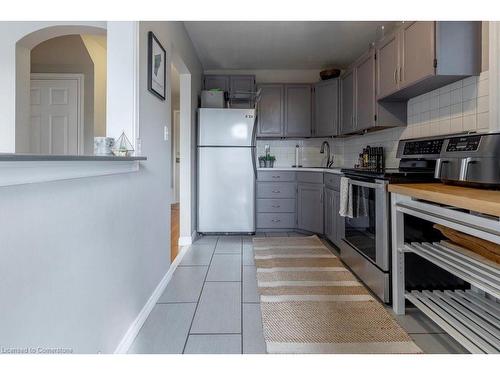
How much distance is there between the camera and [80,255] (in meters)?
1.11

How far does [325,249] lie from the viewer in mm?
3291

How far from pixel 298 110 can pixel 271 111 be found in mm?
402

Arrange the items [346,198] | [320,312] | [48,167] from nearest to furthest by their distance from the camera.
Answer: [48,167], [320,312], [346,198]

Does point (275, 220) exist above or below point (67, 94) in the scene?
below

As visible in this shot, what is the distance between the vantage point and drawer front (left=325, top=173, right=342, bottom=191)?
3170mm

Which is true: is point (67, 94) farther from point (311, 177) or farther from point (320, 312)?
point (320, 312)

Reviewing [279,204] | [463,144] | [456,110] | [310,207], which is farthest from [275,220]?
[463,144]

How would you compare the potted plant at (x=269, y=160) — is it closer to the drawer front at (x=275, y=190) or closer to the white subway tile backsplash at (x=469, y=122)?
the drawer front at (x=275, y=190)

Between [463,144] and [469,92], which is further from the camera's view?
[469,92]

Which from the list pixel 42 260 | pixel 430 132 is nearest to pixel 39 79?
pixel 42 260

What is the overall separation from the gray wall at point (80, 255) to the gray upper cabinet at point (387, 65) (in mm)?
1960

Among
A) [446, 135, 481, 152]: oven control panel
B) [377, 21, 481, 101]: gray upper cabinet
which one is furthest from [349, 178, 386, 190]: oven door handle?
[377, 21, 481, 101]: gray upper cabinet

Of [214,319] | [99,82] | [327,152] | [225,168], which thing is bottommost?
[214,319]

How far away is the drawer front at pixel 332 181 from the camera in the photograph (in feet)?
10.4
